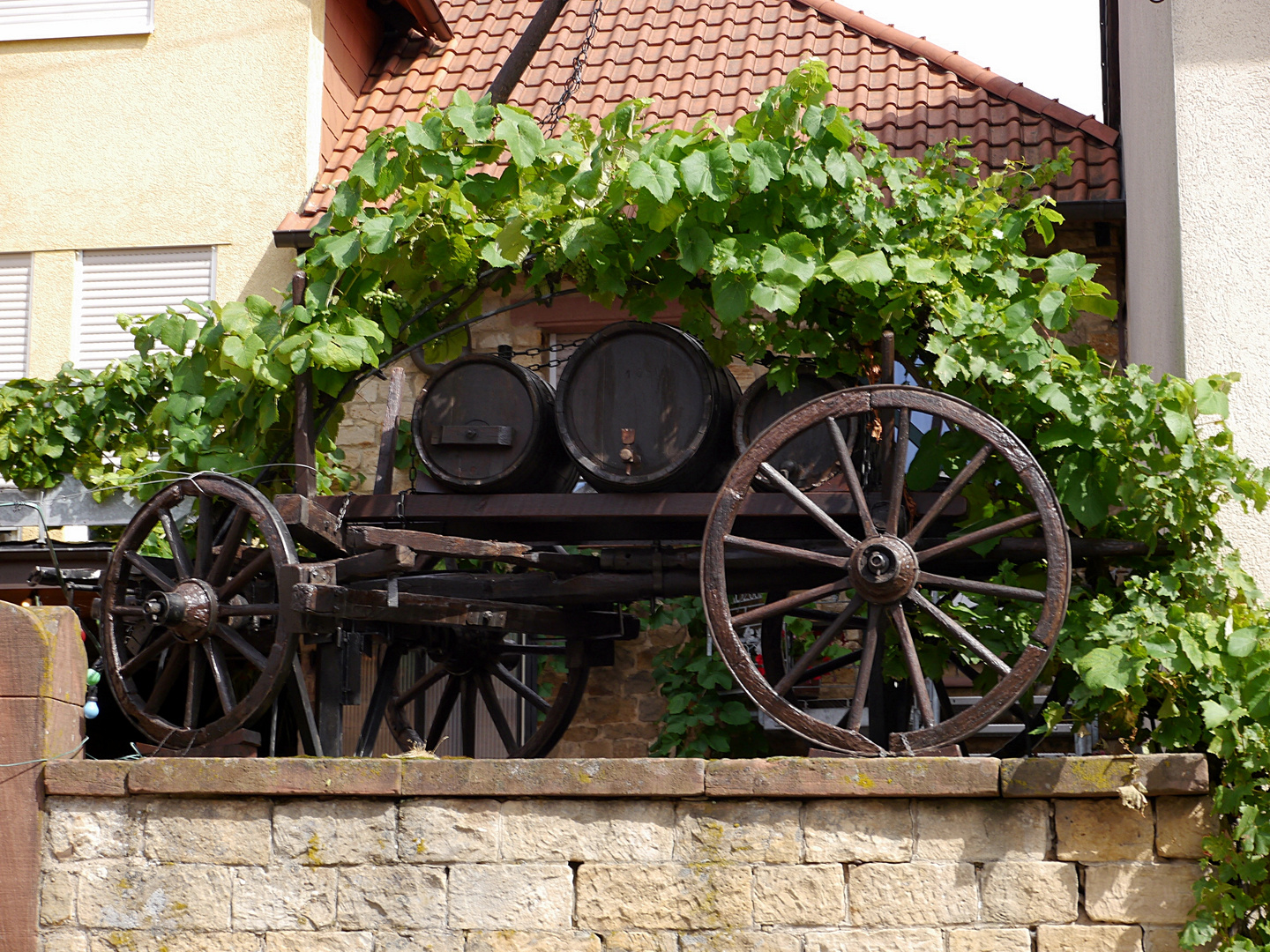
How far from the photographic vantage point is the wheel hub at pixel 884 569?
4.88m

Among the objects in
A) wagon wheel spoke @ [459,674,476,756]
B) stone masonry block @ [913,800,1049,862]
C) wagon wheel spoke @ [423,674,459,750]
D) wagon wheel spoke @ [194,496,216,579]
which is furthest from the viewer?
wagon wheel spoke @ [423,674,459,750]

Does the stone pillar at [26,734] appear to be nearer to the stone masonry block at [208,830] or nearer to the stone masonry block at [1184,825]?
the stone masonry block at [208,830]

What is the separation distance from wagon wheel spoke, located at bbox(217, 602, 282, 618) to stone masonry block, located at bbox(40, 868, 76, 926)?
1044mm

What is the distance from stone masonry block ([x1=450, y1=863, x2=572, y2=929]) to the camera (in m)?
4.77

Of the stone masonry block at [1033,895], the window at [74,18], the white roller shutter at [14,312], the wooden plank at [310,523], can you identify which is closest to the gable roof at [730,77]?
the window at [74,18]

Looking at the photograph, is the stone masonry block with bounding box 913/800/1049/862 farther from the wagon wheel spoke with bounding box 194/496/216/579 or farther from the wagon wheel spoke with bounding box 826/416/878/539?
the wagon wheel spoke with bounding box 194/496/216/579

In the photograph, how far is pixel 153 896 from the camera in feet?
16.4

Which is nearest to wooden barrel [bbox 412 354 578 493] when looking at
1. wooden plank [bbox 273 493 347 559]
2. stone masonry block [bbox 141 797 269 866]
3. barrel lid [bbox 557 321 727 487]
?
barrel lid [bbox 557 321 727 487]

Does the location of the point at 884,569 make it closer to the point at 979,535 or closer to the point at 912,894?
the point at 979,535

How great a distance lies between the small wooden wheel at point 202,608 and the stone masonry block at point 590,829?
3.67 feet

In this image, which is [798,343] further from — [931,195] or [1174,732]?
[1174,732]

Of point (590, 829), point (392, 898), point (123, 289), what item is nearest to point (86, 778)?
point (392, 898)

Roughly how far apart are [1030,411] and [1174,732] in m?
1.19

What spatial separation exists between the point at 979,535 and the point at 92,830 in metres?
3.17
